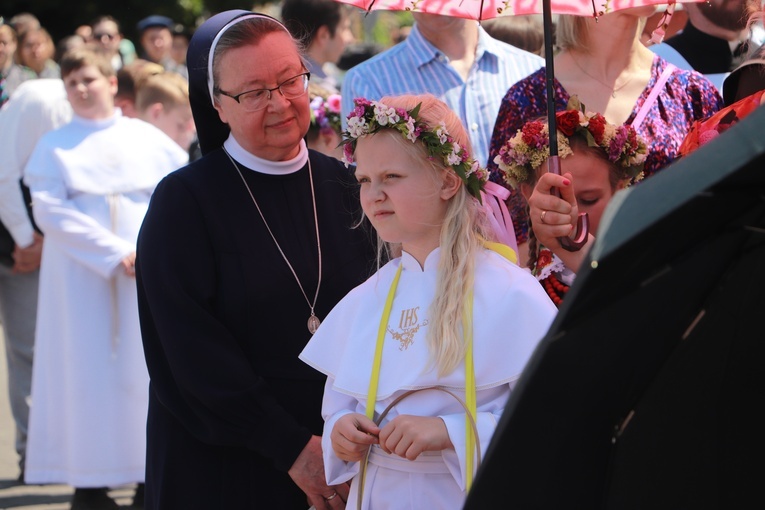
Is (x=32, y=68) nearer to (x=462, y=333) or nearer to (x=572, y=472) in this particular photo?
(x=462, y=333)

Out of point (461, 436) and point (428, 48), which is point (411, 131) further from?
point (428, 48)

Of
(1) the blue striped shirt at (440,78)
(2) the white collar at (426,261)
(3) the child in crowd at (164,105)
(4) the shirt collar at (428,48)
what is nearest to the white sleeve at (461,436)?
(2) the white collar at (426,261)

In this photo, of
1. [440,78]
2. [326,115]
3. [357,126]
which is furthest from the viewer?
[326,115]

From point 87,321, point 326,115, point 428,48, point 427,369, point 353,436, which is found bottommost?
point 87,321

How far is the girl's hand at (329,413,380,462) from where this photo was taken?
267 centimetres

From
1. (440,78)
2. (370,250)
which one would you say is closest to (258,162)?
(370,250)

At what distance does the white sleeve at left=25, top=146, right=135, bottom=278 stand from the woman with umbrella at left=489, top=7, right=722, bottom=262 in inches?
108

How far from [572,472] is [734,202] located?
0.58 metres

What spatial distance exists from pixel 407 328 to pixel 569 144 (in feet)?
3.23

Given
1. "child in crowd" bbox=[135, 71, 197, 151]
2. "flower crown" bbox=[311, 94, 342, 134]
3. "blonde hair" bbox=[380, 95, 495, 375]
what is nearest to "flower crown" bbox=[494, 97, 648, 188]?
"blonde hair" bbox=[380, 95, 495, 375]

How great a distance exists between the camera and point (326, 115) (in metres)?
5.67

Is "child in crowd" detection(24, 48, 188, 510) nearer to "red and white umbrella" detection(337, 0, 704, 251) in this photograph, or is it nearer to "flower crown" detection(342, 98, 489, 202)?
"red and white umbrella" detection(337, 0, 704, 251)

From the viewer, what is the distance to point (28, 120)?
287 inches

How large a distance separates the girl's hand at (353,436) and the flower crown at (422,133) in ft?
2.20
